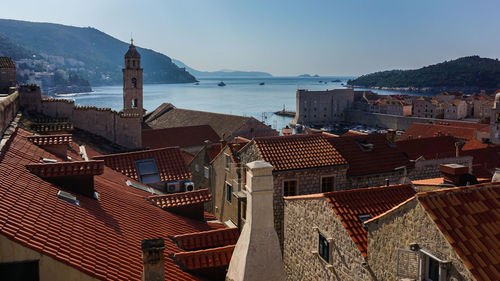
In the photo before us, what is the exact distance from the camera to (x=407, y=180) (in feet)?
51.3

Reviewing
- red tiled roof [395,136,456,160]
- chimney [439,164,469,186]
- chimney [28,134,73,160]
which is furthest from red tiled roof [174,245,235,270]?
red tiled roof [395,136,456,160]

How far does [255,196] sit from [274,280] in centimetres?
94

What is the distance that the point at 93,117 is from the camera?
17453 mm

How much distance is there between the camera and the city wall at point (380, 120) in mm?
87312

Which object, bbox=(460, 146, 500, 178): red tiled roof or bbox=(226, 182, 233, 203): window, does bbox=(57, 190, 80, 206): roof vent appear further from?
bbox=(460, 146, 500, 178): red tiled roof

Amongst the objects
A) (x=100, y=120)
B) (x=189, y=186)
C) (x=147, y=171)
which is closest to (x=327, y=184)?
(x=189, y=186)

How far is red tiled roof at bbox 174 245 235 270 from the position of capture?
641 centimetres

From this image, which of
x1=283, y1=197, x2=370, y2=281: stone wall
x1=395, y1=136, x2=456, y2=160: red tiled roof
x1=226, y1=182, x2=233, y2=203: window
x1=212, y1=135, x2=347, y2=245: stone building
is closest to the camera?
x1=283, y1=197, x2=370, y2=281: stone wall

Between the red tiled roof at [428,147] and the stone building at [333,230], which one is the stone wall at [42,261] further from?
the red tiled roof at [428,147]

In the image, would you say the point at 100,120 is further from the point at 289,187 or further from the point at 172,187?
the point at 289,187

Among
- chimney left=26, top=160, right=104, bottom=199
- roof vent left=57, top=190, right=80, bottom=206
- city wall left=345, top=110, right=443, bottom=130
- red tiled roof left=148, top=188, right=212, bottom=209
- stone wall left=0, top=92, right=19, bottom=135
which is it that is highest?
stone wall left=0, top=92, right=19, bottom=135

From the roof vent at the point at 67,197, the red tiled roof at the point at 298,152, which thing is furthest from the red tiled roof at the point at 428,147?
the roof vent at the point at 67,197

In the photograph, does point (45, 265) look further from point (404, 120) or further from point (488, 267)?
point (404, 120)

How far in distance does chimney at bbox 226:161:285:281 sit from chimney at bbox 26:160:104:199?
13.0ft
